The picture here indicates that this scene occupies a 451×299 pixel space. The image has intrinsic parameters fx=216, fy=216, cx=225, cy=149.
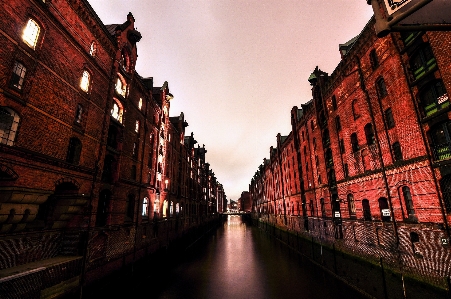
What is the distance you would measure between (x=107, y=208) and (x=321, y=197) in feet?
67.9

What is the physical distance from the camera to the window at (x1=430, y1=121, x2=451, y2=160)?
10.9 metres

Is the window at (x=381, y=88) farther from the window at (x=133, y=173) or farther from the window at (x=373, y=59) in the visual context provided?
the window at (x=133, y=173)

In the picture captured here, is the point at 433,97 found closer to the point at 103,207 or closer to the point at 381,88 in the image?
the point at 381,88

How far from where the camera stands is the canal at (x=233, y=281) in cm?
1148

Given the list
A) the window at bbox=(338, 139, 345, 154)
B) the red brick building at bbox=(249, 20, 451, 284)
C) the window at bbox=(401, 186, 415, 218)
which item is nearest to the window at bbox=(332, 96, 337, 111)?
the red brick building at bbox=(249, 20, 451, 284)

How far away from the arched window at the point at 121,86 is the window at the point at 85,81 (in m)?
2.96

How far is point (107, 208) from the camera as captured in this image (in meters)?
14.6

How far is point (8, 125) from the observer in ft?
28.6

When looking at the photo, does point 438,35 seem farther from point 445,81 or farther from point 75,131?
→ point 75,131

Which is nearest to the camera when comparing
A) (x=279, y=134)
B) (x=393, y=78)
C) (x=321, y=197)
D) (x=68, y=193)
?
(x=68, y=193)

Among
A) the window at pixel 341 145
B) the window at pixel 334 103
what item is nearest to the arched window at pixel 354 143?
the window at pixel 341 145

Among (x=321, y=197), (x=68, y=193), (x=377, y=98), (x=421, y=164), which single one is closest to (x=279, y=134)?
(x=321, y=197)

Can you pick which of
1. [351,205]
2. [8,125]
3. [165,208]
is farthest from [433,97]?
[165,208]

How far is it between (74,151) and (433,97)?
20033 mm
